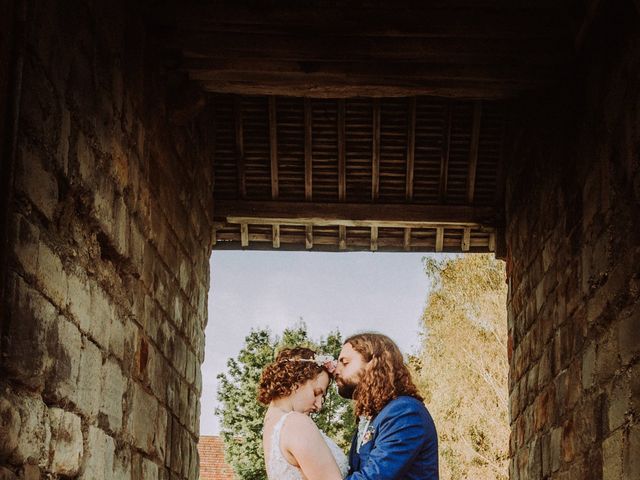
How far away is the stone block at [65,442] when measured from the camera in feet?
8.57

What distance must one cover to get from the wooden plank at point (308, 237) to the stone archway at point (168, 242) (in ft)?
3.56

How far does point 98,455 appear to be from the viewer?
3084mm

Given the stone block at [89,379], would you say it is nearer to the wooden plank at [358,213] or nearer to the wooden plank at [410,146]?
the wooden plank at [410,146]

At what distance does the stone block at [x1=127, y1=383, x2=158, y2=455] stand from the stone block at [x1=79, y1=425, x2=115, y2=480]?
0.32 m

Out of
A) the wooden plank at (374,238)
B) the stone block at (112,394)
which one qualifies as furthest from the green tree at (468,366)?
the stone block at (112,394)

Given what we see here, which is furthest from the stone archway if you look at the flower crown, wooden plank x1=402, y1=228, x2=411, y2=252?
wooden plank x1=402, y1=228, x2=411, y2=252

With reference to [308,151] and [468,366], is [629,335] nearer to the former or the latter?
[308,151]

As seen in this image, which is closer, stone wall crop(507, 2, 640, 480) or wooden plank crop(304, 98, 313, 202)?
stone wall crop(507, 2, 640, 480)

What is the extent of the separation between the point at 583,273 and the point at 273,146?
101 inches

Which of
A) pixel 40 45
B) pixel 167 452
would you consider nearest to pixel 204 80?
pixel 167 452

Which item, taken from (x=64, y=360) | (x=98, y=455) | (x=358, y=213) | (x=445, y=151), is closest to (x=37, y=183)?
(x=64, y=360)

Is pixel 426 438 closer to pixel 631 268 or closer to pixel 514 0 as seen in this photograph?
pixel 631 268

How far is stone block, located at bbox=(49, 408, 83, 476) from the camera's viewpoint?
103 inches

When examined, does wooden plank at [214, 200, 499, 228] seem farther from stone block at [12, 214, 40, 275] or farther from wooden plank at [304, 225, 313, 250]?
stone block at [12, 214, 40, 275]
